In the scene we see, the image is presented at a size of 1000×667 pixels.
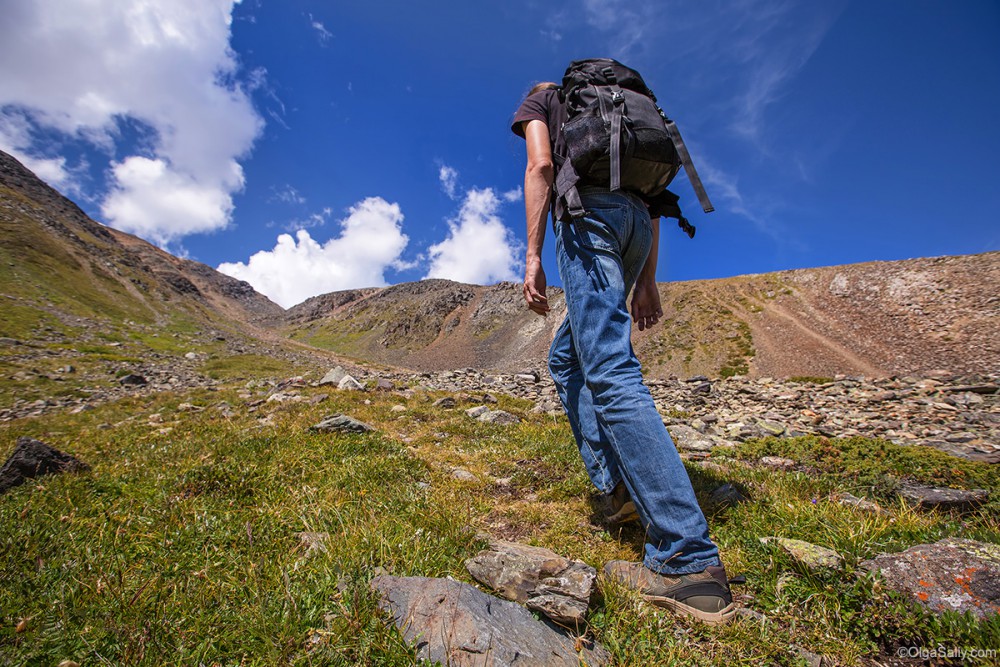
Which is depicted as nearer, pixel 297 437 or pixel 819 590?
pixel 819 590

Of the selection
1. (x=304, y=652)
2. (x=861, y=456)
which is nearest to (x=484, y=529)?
(x=304, y=652)

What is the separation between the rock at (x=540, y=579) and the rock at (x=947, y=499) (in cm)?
307

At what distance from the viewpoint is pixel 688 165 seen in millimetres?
3354

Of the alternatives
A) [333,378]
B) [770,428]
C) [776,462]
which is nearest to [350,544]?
[776,462]

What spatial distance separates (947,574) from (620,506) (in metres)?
1.74

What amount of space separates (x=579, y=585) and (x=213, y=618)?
1.84 meters

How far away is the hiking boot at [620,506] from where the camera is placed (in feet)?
10.2

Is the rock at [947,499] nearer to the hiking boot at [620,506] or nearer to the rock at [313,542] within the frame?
the hiking boot at [620,506]

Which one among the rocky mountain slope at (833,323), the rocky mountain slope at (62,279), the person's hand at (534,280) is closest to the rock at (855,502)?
the person's hand at (534,280)

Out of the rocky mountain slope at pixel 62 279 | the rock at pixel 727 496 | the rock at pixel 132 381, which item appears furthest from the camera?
the rocky mountain slope at pixel 62 279

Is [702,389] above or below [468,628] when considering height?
above

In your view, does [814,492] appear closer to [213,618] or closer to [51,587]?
[213,618]

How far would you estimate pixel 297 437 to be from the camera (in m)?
5.46

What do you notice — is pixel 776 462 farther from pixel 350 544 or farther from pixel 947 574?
pixel 350 544
